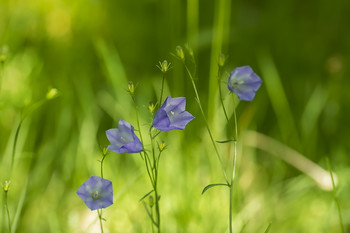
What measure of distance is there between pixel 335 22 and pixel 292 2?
0.27m

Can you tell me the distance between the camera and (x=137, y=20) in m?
2.56

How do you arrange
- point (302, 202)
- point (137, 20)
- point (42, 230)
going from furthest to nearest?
point (137, 20) < point (302, 202) < point (42, 230)

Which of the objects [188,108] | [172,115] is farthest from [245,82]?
[188,108]

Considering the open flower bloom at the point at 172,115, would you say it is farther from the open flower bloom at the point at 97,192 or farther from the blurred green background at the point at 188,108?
the blurred green background at the point at 188,108

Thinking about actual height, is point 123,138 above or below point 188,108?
below

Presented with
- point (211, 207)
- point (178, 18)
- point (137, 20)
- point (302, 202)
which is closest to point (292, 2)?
point (178, 18)

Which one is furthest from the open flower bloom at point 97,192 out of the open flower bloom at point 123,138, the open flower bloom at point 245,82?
the open flower bloom at point 245,82

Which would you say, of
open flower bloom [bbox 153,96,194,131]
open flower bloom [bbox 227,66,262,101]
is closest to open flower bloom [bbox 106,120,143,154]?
open flower bloom [bbox 153,96,194,131]

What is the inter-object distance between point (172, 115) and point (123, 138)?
9 cm

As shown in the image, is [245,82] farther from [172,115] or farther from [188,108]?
[188,108]

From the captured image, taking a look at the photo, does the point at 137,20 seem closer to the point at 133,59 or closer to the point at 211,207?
the point at 133,59

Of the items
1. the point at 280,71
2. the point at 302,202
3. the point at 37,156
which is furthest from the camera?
the point at 280,71

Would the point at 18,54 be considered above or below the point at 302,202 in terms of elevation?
above

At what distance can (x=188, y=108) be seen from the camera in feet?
6.44
